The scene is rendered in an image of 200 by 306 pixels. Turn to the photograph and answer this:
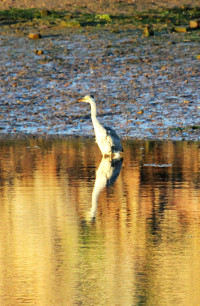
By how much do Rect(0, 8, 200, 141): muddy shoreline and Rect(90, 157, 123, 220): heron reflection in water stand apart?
590 cm

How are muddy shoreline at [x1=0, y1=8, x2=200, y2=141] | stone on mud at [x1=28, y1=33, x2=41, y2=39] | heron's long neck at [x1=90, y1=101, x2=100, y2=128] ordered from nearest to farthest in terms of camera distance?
heron's long neck at [x1=90, y1=101, x2=100, y2=128] → muddy shoreline at [x1=0, y1=8, x2=200, y2=141] → stone on mud at [x1=28, y1=33, x2=41, y2=39]

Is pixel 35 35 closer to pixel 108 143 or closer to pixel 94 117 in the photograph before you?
pixel 94 117

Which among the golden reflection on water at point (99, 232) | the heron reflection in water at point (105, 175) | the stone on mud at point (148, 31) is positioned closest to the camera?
the golden reflection on water at point (99, 232)

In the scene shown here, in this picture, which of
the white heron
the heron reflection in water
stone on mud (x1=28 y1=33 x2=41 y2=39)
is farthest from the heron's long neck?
stone on mud (x1=28 y1=33 x2=41 y2=39)

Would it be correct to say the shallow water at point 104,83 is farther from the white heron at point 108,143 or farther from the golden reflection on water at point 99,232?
the golden reflection on water at point 99,232

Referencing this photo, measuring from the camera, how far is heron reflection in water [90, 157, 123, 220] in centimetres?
1231

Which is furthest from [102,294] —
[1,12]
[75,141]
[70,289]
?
[1,12]

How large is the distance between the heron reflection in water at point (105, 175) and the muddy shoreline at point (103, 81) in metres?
5.90

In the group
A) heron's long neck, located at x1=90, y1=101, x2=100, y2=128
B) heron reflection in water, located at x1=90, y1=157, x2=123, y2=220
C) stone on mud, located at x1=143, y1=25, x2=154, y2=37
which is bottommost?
heron reflection in water, located at x1=90, y1=157, x2=123, y2=220

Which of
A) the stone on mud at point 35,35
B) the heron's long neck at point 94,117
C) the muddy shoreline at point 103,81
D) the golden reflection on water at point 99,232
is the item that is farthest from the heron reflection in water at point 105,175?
the stone on mud at point 35,35

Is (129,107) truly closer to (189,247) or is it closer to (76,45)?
(76,45)

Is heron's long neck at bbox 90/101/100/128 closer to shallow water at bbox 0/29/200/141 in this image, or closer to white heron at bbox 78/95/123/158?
white heron at bbox 78/95/123/158

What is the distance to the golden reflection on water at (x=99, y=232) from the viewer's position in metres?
7.37

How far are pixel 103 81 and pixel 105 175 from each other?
16.2 meters
